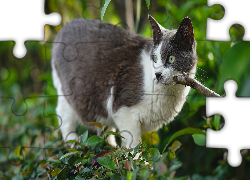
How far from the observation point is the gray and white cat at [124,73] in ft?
6.63

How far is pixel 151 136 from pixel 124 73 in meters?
0.63

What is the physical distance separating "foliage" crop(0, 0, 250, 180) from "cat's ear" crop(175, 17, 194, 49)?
29 cm

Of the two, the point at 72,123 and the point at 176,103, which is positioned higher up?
the point at 176,103

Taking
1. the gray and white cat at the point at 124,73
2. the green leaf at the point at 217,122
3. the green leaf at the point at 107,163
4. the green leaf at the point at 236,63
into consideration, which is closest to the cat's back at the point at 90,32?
the gray and white cat at the point at 124,73

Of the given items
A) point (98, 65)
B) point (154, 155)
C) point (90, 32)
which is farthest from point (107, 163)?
point (90, 32)

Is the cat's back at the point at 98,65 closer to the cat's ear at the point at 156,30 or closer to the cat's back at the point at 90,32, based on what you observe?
the cat's back at the point at 90,32

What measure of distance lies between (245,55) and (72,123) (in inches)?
71.9

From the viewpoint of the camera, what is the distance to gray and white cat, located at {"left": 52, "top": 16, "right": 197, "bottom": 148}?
6.63 ft

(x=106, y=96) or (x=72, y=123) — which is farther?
(x=72, y=123)

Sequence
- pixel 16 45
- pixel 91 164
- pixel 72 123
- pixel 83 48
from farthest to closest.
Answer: pixel 72 123 < pixel 83 48 < pixel 16 45 < pixel 91 164

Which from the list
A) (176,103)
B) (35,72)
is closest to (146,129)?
(176,103)

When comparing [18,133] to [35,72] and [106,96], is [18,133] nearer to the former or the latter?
[106,96]

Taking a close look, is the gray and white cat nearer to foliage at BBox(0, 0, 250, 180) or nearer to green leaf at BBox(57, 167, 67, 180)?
foliage at BBox(0, 0, 250, 180)

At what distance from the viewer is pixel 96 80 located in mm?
2551
